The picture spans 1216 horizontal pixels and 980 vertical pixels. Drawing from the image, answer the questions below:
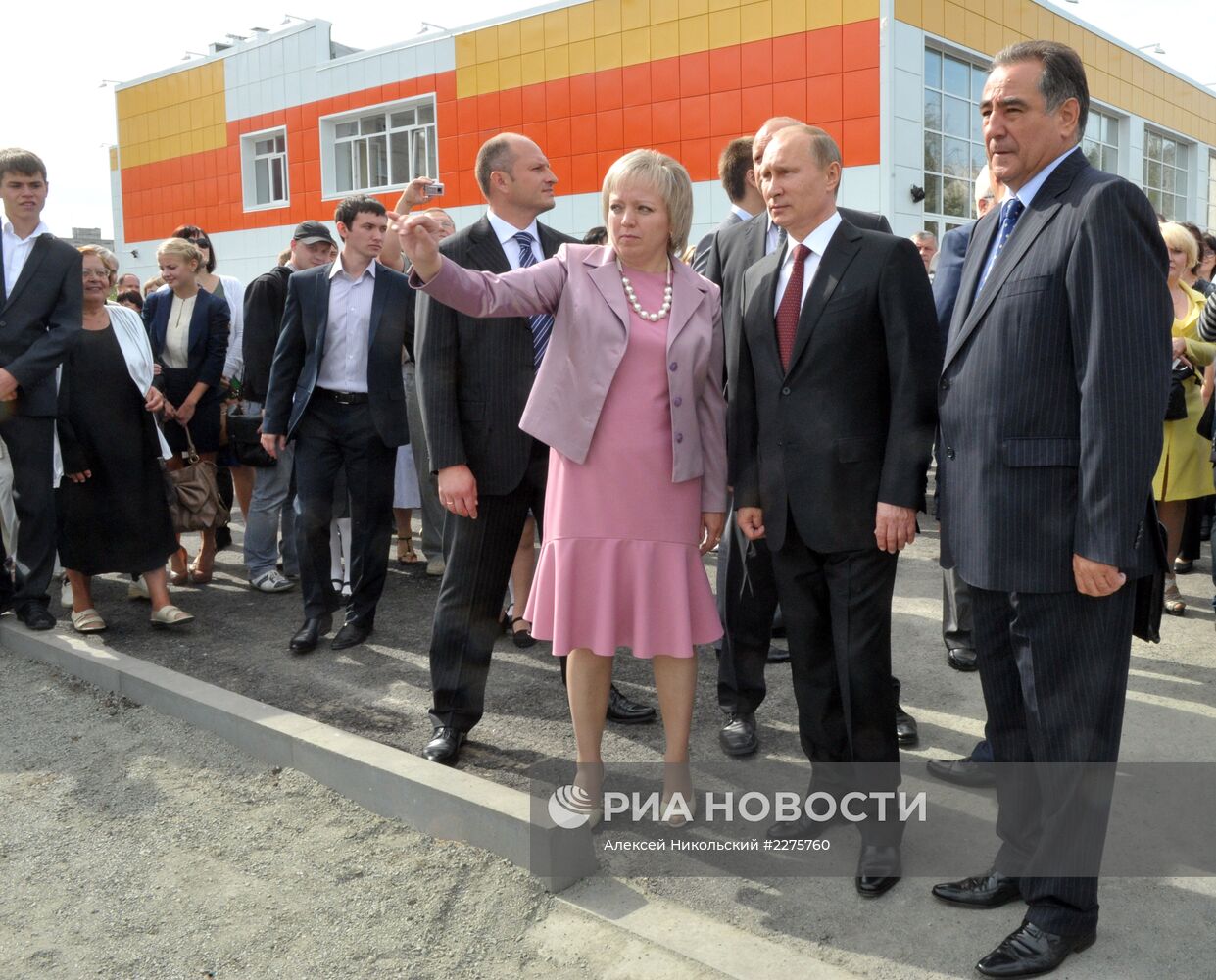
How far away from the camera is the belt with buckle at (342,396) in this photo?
5656 mm

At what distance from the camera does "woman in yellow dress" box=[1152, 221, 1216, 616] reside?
610 cm

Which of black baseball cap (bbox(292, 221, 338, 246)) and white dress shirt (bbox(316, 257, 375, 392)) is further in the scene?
black baseball cap (bbox(292, 221, 338, 246))

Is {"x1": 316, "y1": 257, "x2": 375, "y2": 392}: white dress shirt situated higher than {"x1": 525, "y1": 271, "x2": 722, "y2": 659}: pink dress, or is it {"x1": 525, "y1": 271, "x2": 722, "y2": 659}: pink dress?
{"x1": 316, "y1": 257, "x2": 375, "y2": 392}: white dress shirt

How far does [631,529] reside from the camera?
3342 millimetres

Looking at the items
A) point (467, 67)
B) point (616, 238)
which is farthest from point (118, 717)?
point (467, 67)

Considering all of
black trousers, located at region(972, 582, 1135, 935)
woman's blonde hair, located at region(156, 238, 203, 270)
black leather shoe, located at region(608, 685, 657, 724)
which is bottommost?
black leather shoe, located at region(608, 685, 657, 724)

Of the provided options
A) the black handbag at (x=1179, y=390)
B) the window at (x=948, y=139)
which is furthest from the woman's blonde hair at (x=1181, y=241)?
the window at (x=948, y=139)

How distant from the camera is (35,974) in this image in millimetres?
2803

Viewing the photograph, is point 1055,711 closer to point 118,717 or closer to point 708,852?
point 708,852

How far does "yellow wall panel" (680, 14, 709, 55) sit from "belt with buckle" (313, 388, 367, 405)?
1609cm

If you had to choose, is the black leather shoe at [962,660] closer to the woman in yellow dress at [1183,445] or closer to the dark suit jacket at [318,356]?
the woman in yellow dress at [1183,445]

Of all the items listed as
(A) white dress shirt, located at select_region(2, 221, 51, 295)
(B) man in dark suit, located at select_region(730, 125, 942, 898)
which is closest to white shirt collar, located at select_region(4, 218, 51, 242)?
(A) white dress shirt, located at select_region(2, 221, 51, 295)

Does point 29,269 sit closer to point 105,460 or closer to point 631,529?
point 105,460

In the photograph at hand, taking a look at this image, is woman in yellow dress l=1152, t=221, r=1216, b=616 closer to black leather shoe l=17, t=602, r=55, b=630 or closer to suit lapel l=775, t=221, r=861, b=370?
suit lapel l=775, t=221, r=861, b=370
